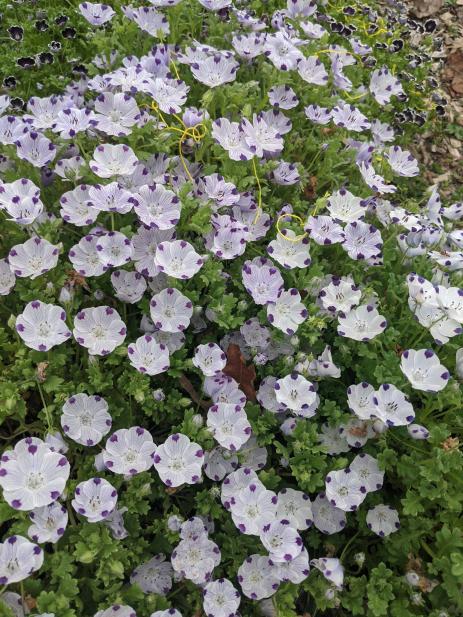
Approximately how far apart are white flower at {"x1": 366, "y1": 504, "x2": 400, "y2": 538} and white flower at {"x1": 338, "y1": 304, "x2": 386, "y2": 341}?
2.30 feet

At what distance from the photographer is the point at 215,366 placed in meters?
2.51

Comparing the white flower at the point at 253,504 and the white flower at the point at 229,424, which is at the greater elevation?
the white flower at the point at 229,424

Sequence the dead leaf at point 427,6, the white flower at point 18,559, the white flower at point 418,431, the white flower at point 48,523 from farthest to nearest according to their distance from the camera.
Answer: the dead leaf at point 427,6
the white flower at point 418,431
the white flower at point 48,523
the white flower at point 18,559

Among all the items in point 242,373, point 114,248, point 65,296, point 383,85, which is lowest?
point 242,373

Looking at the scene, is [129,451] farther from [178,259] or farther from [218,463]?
[178,259]

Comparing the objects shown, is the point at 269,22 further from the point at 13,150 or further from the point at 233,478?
the point at 233,478

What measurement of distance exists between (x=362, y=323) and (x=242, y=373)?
0.56 meters

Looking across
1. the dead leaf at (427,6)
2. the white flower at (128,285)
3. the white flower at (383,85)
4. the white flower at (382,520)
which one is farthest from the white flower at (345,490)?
the dead leaf at (427,6)

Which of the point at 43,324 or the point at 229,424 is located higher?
the point at 43,324

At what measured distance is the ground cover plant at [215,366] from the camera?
2.22 meters

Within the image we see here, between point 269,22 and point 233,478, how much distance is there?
3249 mm

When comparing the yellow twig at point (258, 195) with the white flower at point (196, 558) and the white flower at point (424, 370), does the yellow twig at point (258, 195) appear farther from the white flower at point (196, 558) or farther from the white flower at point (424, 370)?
the white flower at point (196, 558)

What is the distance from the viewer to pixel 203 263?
2637 mm

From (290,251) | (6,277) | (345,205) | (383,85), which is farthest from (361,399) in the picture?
(383,85)
